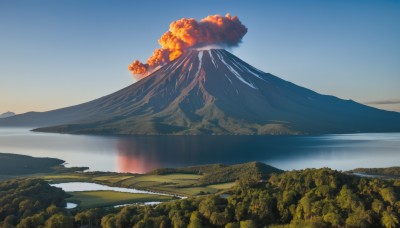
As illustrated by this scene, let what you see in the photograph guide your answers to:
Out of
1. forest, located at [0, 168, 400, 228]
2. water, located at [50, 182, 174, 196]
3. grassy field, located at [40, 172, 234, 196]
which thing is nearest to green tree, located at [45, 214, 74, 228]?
forest, located at [0, 168, 400, 228]

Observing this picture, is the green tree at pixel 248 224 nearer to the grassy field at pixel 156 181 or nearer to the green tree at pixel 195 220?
the green tree at pixel 195 220

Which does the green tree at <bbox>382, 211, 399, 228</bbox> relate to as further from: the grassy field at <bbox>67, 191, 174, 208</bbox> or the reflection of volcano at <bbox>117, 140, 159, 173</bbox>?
the reflection of volcano at <bbox>117, 140, 159, 173</bbox>

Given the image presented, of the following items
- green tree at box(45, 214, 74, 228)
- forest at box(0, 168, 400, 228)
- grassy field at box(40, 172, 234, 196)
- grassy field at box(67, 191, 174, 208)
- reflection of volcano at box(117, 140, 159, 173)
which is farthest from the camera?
reflection of volcano at box(117, 140, 159, 173)

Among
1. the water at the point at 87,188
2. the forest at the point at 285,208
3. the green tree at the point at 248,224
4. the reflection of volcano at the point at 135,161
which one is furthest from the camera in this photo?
the reflection of volcano at the point at 135,161

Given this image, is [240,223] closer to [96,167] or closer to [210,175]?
[210,175]

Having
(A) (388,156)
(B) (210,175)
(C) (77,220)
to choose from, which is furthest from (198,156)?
(C) (77,220)

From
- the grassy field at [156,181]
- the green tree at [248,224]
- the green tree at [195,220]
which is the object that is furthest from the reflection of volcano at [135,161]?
the green tree at [248,224]
